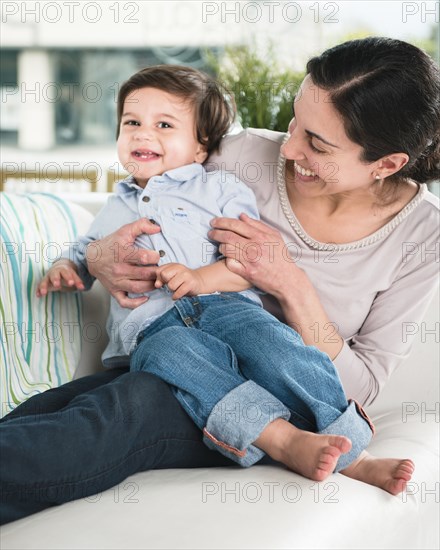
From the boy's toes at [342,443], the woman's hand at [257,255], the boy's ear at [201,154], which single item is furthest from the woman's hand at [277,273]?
the boy's toes at [342,443]

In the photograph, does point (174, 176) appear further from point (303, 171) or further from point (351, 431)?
point (351, 431)

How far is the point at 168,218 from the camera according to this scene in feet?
5.58

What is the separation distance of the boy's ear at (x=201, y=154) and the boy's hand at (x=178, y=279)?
37 cm

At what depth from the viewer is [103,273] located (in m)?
1.70

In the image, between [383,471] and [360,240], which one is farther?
[360,240]

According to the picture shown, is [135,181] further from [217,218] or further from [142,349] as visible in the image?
[142,349]

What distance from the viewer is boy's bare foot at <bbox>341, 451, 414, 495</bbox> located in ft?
4.63

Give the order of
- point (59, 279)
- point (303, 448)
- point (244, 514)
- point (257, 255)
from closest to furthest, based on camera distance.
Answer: point (244, 514)
point (303, 448)
point (257, 255)
point (59, 279)

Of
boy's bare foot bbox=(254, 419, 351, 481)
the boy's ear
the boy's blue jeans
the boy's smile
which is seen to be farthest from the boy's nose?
boy's bare foot bbox=(254, 419, 351, 481)

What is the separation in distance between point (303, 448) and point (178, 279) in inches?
15.4

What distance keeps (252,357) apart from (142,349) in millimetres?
204

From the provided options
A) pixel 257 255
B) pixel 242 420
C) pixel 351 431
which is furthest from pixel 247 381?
pixel 257 255

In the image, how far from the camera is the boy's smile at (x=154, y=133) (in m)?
1.77

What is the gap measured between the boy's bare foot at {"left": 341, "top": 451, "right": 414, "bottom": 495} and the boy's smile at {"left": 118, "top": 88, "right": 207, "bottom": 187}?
74 cm
